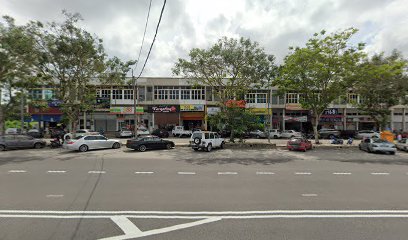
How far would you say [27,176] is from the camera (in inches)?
435

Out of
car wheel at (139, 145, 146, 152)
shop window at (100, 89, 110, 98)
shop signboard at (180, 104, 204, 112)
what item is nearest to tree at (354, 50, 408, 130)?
car wheel at (139, 145, 146, 152)

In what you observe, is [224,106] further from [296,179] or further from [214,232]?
[214,232]

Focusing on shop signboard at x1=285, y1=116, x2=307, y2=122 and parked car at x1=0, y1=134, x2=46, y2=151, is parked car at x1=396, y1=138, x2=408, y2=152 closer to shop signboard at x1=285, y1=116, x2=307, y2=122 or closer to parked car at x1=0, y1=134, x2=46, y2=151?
shop signboard at x1=285, y1=116, x2=307, y2=122

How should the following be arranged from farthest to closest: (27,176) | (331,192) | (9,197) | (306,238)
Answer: (27,176), (331,192), (9,197), (306,238)

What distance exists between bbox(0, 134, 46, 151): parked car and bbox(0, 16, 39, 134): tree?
5.19 m

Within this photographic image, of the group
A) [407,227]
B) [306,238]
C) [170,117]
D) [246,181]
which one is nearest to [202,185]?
[246,181]

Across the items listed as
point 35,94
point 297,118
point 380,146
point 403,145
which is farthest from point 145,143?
point 297,118

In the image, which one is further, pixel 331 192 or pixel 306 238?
pixel 331 192

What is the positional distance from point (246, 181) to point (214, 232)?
519cm

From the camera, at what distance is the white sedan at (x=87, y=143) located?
20516mm

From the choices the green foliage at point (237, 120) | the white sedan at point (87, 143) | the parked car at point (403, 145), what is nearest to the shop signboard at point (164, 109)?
the green foliage at point (237, 120)

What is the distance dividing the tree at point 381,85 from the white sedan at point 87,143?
24404mm

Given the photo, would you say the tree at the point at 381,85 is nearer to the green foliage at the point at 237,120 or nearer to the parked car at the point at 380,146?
the parked car at the point at 380,146

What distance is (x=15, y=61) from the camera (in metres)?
21.8
